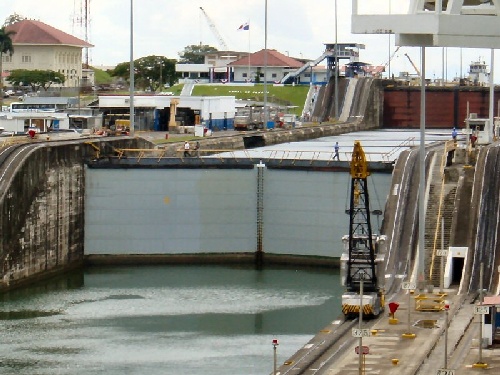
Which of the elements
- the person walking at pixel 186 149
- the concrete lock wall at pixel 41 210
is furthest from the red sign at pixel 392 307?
the person walking at pixel 186 149

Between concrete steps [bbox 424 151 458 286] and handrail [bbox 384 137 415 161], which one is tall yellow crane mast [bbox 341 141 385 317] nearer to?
concrete steps [bbox 424 151 458 286]

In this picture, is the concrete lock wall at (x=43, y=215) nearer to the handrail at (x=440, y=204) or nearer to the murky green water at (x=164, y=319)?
the murky green water at (x=164, y=319)

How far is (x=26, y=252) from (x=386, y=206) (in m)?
17.5

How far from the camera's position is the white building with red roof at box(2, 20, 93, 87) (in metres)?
162

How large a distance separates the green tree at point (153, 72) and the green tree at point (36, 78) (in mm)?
17408

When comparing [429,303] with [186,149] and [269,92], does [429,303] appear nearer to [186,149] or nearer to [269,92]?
[186,149]

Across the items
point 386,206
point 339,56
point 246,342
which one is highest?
point 339,56

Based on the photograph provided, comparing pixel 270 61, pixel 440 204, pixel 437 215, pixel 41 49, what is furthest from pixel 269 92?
pixel 437 215

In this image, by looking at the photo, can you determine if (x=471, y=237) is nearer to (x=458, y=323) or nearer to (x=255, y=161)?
(x=458, y=323)

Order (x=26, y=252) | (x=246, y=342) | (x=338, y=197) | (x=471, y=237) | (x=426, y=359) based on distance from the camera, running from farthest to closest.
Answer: (x=338, y=197), (x=26, y=252), (x=471, y=237), (x=246, y=342), (x=426, y=359)

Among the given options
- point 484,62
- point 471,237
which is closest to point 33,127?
point 471,237

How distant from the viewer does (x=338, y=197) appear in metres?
66.2

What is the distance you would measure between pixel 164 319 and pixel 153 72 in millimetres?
118805

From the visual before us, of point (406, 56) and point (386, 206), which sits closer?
point (386, 206)
